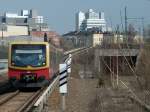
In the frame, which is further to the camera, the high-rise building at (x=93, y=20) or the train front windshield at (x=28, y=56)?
the high-rise building at (x=93, y=20)

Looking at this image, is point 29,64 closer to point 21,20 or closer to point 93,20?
point 93,20

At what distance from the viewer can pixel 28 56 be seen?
121ft

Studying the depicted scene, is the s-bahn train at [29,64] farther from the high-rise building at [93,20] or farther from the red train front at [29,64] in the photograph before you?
the high-rise building at [93,20]

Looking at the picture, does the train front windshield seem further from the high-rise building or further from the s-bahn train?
the high-rise building

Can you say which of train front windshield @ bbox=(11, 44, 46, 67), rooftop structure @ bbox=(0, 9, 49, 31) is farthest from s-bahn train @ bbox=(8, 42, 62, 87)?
rooftop structure @ bbox=(0, 9, 49, 31)

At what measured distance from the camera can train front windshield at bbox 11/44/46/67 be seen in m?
36.6

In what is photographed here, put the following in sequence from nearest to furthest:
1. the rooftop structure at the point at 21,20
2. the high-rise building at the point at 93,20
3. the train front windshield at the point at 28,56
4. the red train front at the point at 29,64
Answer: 1. the red train front at the point at 29,64
2. the train front windshield at the point at 28,56
3. the high-rise building at the point at 93,20
4. the rooftop structure at the point at 21,20

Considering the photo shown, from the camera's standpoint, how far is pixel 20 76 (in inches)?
1427

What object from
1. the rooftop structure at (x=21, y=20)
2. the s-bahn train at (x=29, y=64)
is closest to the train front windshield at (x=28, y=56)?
the s-bahn train at (x=29, y=64)

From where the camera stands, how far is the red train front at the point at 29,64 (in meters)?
36.2

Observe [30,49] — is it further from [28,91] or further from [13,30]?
[13,30]

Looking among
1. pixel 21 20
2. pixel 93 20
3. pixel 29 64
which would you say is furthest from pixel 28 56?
pixel 21 20

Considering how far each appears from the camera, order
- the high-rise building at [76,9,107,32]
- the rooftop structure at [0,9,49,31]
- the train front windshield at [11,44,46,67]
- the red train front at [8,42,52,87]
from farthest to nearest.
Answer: the rooftop structure at [0,9,49,31], the high-rise building at [76,9,107,32], the train front windshield at [11,44,46,67], the red train front at [8,42,52,87]

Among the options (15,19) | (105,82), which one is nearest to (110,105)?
(105,82)
